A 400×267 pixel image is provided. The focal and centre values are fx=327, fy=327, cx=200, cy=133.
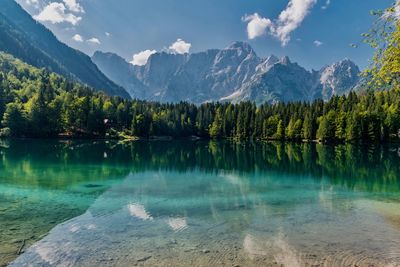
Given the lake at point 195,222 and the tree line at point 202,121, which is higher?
the tree line at point 202,121

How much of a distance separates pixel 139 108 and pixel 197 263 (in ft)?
564

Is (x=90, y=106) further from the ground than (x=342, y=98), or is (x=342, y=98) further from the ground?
(x=342, y=98)

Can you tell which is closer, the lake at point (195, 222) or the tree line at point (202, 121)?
the lake at point (195, 222)

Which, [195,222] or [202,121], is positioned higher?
[202,121]

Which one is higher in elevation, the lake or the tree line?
the tree line

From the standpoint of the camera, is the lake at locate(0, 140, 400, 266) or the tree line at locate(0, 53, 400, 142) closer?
the lake at locate(0, 140, 400, 266)

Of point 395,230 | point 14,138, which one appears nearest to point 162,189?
point 395,230

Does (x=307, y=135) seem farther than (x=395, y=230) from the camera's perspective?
Yes

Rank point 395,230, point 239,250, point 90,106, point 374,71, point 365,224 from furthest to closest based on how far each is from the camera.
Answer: point 90,106 → point 365,224 → point 395,230 → point 239,250 → point 374,71

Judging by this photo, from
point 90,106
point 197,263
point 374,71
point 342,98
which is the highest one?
point 342,98

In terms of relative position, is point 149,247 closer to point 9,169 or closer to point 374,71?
point 374,71

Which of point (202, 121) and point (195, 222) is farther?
point (202, 121)

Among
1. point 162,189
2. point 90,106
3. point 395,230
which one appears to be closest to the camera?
point 395,230

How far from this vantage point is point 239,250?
18.4 metres
